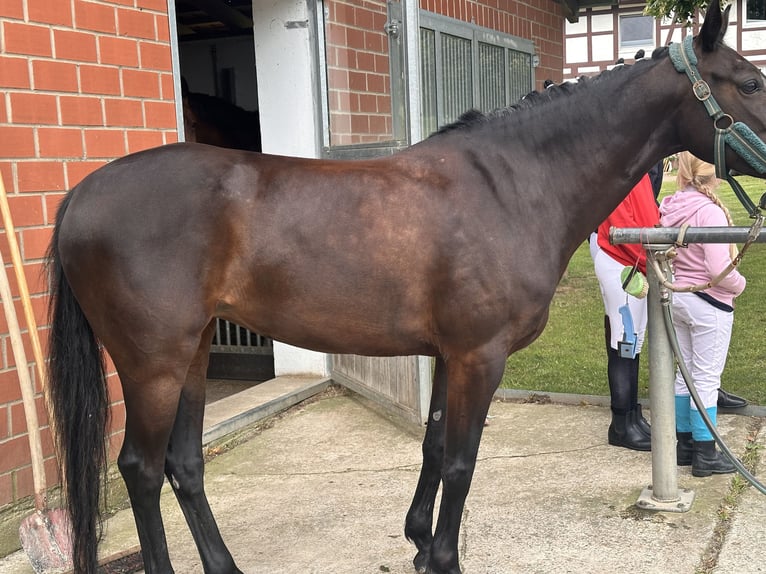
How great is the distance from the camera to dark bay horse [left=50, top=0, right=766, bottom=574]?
2.51 metres

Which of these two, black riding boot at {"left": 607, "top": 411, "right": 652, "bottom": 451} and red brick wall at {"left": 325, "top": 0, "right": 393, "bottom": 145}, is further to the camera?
red brick wall at {"left": 325, "top": 0, "right": 393, "bottom": 145}

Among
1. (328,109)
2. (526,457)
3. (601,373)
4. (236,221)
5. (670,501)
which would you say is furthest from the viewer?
(601,373)

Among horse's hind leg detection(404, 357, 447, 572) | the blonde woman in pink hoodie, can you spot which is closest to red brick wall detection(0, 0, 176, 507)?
horse's hind leg detection(404, 357, 447, 572)

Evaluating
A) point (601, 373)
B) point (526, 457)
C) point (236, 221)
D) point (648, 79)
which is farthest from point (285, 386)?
Answer: point (648, 79)

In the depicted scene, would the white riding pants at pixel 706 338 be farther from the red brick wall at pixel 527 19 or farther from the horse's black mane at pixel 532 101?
the red brick wall at pixel 527 19

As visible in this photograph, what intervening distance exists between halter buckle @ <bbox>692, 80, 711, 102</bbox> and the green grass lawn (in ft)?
9.65

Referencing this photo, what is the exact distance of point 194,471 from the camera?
285 cm

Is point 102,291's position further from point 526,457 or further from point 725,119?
point 526,457

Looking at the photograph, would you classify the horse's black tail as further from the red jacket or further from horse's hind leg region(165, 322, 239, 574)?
the red jacket

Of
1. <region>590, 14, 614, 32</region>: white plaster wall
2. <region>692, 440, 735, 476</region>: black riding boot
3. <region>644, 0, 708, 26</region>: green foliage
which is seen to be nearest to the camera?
<region>692, 440, 735, 476</region>: black riding boot

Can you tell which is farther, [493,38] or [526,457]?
[493,38]

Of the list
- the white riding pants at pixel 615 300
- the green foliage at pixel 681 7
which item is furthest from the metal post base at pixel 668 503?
the green foliage at pixel 681 7

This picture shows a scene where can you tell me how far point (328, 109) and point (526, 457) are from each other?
8.10ft

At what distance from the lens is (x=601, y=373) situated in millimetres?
5867
